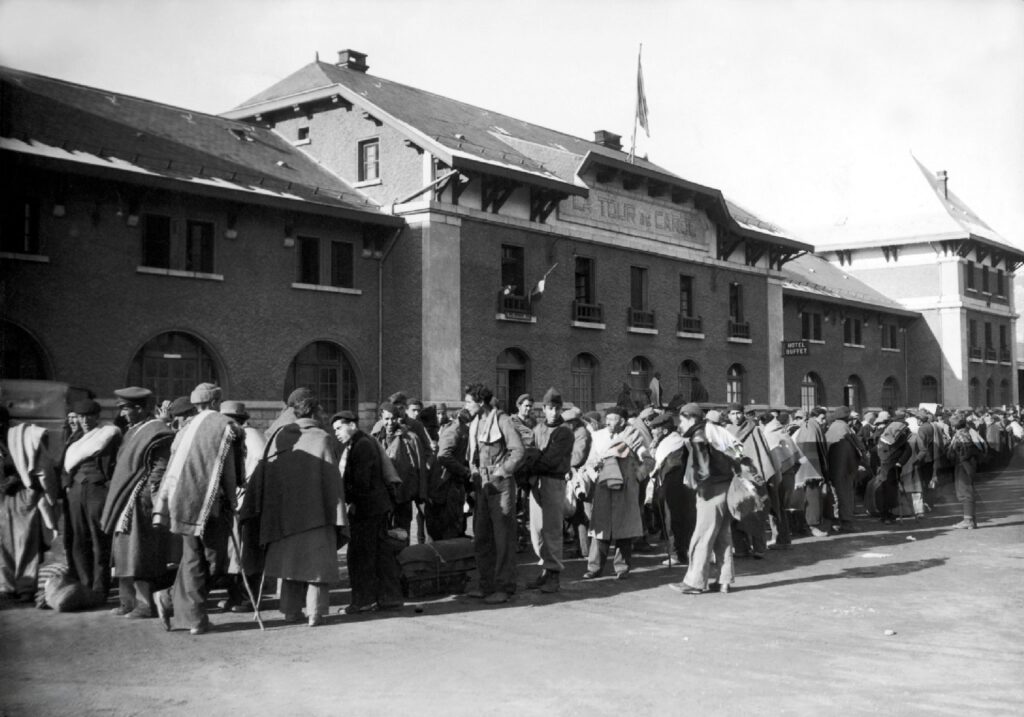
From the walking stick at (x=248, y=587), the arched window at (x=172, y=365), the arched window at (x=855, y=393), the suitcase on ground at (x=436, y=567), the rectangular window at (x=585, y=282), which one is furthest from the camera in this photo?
the arched window at (x=855, y=393)

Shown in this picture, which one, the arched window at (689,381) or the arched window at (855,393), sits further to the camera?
the arched window at (855,393)

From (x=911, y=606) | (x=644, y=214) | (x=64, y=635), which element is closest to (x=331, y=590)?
(x=64, y=635)

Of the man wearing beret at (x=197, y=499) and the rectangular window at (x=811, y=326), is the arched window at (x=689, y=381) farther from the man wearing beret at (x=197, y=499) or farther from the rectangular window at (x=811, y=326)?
the man wearing beret at (x=197, y=499)

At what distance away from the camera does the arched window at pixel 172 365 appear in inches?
750

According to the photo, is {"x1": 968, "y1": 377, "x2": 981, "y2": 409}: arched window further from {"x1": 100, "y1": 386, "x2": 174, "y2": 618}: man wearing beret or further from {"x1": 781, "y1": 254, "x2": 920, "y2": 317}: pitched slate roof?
{"x1": 100, "y1": 386, "x2": 174, "y2": 618}: man wearing beret

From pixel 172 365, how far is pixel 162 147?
4.71 meters

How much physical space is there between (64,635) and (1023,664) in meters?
7.26

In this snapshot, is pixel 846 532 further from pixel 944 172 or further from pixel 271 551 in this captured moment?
pixel 944 172

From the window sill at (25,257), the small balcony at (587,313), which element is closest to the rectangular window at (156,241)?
the window sill at (25,257)

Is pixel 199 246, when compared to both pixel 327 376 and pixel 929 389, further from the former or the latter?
pixel 929 389

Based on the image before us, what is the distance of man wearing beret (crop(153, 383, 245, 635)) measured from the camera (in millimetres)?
8000

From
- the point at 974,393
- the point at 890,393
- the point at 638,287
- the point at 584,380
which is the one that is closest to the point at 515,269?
the point at 584,380

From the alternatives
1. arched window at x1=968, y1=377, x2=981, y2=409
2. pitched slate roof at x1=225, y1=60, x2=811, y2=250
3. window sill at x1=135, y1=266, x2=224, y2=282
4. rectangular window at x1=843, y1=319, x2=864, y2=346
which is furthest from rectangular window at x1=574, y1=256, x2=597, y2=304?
arched window at x1=968, y1=377, x2=981, y2=409

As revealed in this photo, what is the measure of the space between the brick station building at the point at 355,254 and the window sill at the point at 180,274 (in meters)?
0.04
